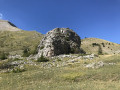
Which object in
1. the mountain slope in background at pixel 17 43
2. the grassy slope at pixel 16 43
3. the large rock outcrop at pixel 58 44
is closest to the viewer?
the large rock outcrop at pixel 58 44

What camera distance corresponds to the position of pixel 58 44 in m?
42.0

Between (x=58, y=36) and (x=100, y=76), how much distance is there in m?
31.2

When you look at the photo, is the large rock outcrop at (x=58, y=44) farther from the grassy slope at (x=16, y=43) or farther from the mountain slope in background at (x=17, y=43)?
the grassy slope at (x=16, y=43)

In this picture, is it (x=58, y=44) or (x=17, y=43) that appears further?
(x=17, y=43)

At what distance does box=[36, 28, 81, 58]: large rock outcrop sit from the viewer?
128ft

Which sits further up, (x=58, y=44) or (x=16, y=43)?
(x=16, y=43)

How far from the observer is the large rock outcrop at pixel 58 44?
38.9 meters

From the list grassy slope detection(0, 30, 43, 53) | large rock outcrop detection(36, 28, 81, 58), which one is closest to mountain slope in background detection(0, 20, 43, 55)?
grassy slope detection(0, 30, 43, 53)

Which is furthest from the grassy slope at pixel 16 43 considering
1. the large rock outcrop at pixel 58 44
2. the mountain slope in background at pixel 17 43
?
the large rock outcrop at pixel 58 44

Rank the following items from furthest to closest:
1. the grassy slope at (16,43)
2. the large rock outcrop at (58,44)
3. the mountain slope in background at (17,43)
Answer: the grassy slope at (16,43) < the mountain slope in background at (17,43) < the large rock outcrop at (58,44)

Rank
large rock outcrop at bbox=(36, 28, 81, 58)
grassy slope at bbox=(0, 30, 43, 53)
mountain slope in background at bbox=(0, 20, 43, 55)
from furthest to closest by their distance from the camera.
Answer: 1. grassy slope at bbox=(0, 30, 43, 53)
2. mountain slope in background at bbox=(0, 20, 43, 55)
3. large rock outcrop at bbox=(36, 28, 81, 58)

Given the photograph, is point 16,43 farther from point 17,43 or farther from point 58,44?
point 58,44

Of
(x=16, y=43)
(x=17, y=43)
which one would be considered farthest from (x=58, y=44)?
(x=16, y=43)

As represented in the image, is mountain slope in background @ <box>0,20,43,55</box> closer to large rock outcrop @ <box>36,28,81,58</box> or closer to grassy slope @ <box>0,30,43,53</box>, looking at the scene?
grassy slope @ <box>0,30,43,53</box>
